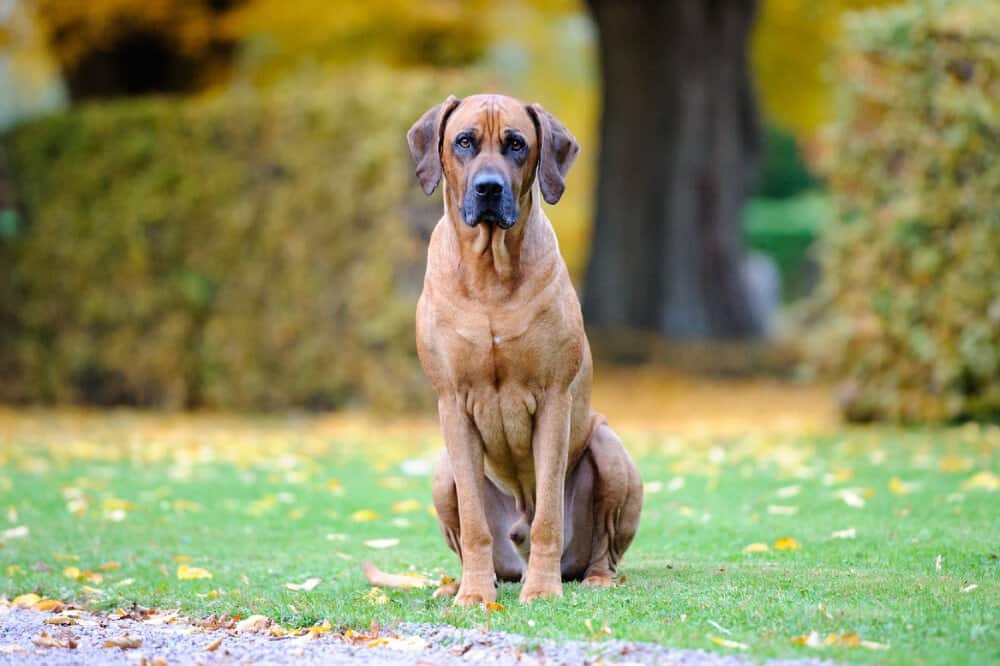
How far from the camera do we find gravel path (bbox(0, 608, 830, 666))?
4195mm

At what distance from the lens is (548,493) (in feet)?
16.9

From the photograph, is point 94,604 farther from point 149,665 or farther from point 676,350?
point 676,350

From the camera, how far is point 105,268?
15078 mm

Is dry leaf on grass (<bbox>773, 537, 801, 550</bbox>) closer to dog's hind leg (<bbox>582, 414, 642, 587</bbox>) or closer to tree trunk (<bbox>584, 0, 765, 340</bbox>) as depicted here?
dog's hind leg (<bbox>582, 414, 642, 587</bbox>)

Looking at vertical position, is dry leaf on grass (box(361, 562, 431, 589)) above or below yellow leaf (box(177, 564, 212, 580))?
above

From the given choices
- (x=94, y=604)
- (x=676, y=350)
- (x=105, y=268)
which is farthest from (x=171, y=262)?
(x=94, y=604)

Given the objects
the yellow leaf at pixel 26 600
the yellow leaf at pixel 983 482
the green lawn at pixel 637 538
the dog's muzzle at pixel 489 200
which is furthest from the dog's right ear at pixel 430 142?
the yellow leaf at pixel 983 482

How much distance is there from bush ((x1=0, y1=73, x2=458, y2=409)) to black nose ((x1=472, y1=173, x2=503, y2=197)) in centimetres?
811

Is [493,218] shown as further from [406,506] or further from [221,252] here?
[221,252]

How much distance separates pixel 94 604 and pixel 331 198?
8.46m

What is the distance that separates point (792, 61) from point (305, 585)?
64.4 feet

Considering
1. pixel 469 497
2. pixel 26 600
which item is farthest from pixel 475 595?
pixel 26 600

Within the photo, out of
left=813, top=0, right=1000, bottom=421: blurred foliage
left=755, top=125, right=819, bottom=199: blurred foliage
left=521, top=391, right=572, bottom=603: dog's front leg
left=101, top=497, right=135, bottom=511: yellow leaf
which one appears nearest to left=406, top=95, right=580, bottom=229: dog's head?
left=521, top=391, right=572, bottom=603: dog's front leg

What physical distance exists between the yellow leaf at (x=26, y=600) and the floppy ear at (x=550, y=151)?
2.64m
